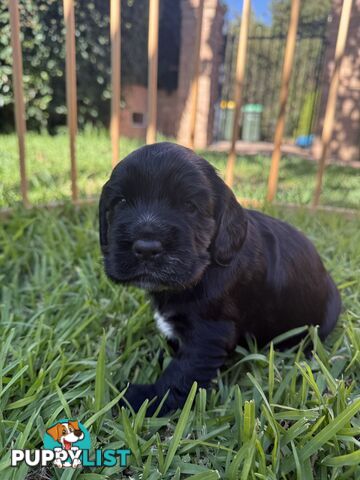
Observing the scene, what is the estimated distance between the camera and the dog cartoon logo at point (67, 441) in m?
1.27

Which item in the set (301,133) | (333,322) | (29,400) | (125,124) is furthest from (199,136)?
(29,400)

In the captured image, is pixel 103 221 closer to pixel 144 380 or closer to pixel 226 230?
pixel 226 230

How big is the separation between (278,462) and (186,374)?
1.53 feet

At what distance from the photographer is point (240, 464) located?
1.25 m

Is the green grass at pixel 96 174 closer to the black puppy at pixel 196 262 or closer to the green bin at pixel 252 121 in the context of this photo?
the black puppy at pixel 196 262

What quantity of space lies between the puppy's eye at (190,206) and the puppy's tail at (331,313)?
94 centimetres

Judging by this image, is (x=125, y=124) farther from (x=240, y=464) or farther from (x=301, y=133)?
(x=240, y=464)

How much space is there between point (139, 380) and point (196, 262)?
2.12ft

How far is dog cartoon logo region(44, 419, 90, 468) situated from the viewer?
1271mm

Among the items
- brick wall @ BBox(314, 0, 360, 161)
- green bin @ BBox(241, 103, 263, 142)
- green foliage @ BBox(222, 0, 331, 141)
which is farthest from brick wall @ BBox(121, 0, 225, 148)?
green bin @ BBox(241, 103, 263, 142)

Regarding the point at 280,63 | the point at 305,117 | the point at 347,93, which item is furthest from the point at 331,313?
the point at 280,63

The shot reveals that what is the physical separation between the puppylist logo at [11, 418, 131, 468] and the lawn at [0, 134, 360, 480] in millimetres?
26

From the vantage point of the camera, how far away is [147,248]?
1398 millimetres

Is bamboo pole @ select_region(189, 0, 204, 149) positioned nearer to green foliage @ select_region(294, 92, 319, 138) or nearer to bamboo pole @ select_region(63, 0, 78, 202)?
bamboo pole @ select_region(63, 0, 78, 202)
